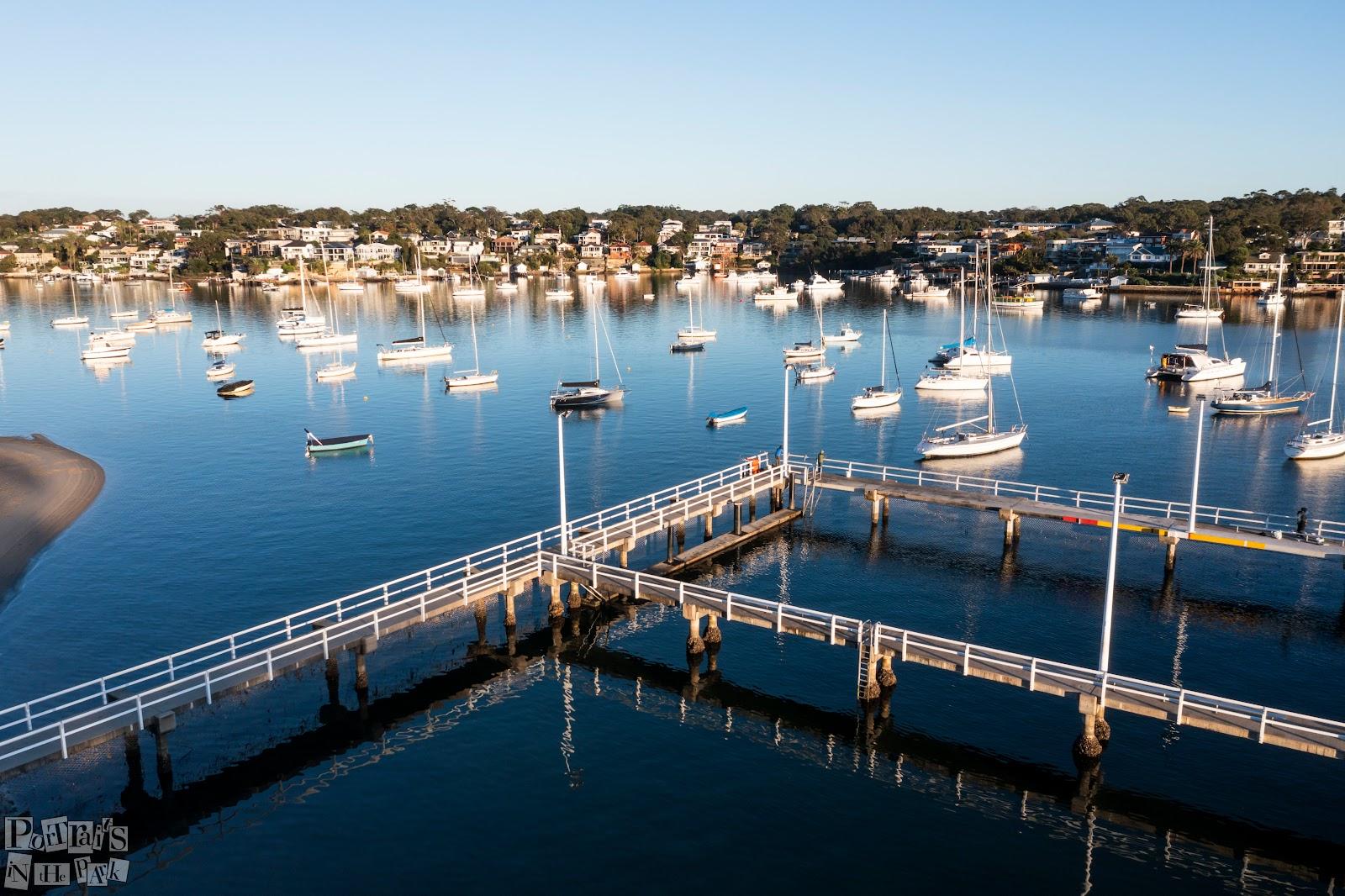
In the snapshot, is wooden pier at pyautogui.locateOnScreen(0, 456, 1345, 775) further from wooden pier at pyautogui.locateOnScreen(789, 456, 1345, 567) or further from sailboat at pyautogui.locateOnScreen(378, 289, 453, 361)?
sailboat at pyautogui.locateOnScreen(378, 289, 453, 361)

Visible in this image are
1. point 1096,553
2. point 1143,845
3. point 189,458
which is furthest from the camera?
point 189,458

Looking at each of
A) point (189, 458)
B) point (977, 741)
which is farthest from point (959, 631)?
point (189, 458)

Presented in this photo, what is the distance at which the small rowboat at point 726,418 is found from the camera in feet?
269

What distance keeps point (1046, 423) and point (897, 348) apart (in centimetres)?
5274

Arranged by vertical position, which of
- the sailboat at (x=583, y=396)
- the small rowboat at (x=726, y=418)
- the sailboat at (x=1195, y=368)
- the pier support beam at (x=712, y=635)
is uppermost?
the sailboat at (x=1195, y=368)

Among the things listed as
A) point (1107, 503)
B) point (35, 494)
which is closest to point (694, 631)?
point (1107, 503)

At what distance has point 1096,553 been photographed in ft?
159

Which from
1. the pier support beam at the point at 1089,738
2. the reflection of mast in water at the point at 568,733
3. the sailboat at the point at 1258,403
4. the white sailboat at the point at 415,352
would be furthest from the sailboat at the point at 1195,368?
the reflection of mast in water at the point at 568,733

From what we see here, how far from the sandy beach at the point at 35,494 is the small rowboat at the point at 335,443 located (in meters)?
14.1

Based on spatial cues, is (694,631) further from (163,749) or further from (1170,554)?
(1170,554)

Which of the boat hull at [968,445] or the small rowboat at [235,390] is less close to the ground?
the small rowboat at [235,390]

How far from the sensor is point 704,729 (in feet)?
105

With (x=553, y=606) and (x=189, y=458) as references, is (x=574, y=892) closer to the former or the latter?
(x=553, y=606)

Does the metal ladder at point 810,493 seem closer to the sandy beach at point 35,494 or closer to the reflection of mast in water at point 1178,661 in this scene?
the reflection of mast in water at point 1178,661
